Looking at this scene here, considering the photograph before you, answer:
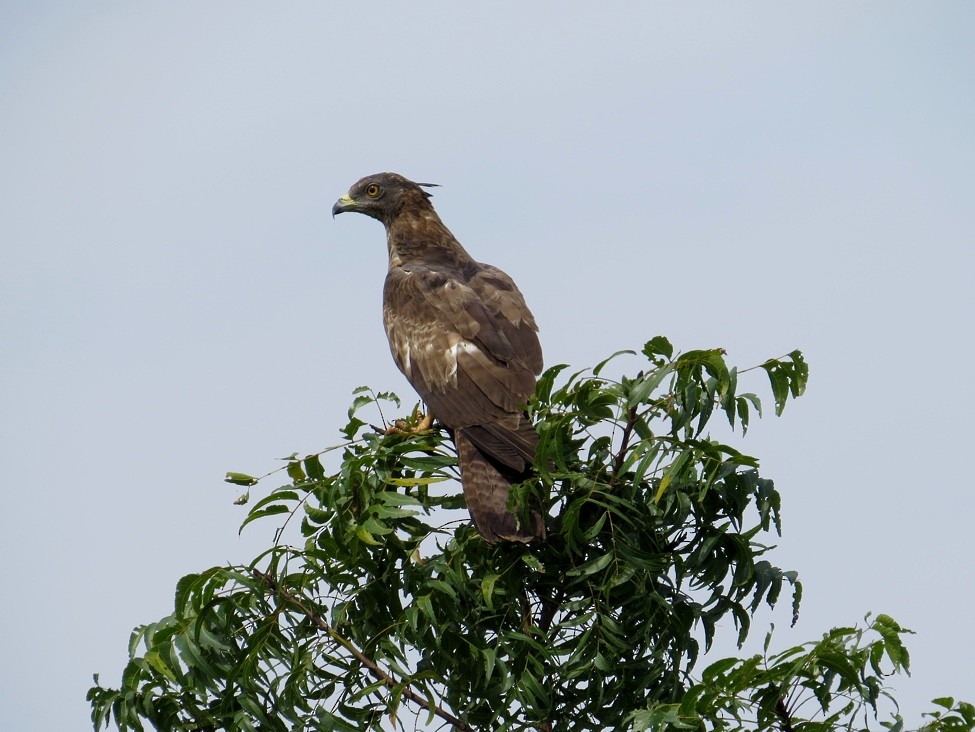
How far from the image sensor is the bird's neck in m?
8.67

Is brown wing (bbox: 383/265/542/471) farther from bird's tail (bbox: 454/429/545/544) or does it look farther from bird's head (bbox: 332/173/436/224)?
bird's head (bbox: 332/173/436/224)

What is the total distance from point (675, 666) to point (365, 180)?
549 centimetres

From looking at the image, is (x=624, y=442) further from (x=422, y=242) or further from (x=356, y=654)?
(x=422, y=242)

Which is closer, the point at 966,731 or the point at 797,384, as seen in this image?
the point at 966,731

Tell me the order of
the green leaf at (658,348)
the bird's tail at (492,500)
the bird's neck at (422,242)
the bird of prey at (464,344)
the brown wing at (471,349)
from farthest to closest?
the bird's neck at (422,242) → the brown wing at (471,349) → the bird of prey at (464,344) → the bird's tail at (492,500) → the green leaf at (658,348)

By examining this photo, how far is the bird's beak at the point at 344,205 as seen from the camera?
9430 mm

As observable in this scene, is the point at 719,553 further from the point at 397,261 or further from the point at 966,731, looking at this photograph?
the point at 397,261

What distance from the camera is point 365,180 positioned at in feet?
30.9

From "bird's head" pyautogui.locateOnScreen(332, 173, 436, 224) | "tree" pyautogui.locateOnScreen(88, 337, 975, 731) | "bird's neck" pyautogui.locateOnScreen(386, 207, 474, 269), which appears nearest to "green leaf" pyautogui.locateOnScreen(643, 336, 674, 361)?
"tree" pyautogui.locateOnScreen(88, 337, 975, 731)

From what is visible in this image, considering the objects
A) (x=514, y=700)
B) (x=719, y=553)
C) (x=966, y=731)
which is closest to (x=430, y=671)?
(x=514, y=700)

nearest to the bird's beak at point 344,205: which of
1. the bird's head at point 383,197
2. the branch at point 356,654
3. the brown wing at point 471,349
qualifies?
the bird's head at point 383,197

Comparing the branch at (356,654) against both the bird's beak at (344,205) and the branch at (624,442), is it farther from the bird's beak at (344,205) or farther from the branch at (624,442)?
the bird's beak at (344,205)

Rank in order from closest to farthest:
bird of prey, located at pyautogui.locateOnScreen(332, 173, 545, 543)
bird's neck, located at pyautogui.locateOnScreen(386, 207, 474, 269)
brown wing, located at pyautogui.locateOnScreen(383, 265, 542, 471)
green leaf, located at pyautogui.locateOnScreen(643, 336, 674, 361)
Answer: green leaf, located at pyautogui.locateOnScreen(643, 336, 674, 361)
bird of prey, located at pyautogui.locateOnScreen(332, 173, 545, 543)
brown wing, located at pyautogui.locateOnScreen(383, 265, 542, 471)
bird's neck, located at pyautogui.locateOnScreen(386, 207, 474, 269)

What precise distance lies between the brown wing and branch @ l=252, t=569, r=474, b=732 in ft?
4.35
